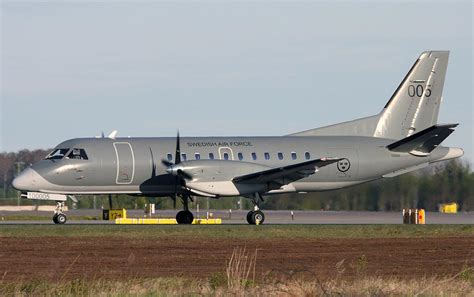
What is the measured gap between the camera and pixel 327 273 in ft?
69.6

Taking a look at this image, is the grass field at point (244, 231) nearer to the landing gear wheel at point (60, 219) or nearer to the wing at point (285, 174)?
the wing at point (285, 174)

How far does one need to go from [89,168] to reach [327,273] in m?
19.2

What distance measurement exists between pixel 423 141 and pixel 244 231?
33.8ft

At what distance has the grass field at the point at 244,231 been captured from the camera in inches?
A: 1309

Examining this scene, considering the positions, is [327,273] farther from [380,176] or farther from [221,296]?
[380,176]

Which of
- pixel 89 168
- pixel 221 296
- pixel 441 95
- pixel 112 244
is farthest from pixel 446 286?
pixel 441 95

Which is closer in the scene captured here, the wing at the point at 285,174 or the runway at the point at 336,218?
the wing at the point at 285,174

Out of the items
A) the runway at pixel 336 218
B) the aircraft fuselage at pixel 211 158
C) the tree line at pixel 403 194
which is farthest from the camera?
the tree line at pixel 403 194

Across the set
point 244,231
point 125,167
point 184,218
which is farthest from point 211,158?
point 244,231

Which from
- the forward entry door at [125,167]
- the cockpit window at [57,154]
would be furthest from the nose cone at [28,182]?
the forward entry door at [125,167]

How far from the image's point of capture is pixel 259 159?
40.4 m

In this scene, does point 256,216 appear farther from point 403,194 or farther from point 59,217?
point 403,194

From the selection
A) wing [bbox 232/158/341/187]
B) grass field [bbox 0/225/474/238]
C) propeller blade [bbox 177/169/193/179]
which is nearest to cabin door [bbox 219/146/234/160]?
wing [bbox 232/158/341/187]

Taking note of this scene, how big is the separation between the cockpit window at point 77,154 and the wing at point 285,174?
19.6ft
